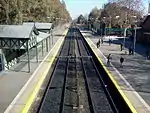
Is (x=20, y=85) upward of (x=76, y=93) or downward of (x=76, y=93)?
upward

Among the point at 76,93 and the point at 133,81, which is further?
the point at 133,81

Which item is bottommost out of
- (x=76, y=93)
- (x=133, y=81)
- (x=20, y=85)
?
(x=76, y=93)

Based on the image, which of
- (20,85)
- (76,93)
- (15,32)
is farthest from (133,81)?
(15,32)

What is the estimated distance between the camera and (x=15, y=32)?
23.4 m

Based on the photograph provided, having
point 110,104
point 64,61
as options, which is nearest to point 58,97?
point 110,104

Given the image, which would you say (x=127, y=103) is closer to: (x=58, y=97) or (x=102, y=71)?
(x=58, y=97)

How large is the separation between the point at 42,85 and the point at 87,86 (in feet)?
9.99

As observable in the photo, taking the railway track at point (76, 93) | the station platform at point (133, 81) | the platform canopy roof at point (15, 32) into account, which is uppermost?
the platform canopy roof at point (15, 32)

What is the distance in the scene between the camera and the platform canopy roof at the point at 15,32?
22.8m

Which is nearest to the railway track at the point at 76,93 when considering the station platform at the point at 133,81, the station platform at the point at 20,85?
the station platform at the point at 20,85

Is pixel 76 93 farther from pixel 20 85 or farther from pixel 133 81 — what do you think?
pixel 133 81

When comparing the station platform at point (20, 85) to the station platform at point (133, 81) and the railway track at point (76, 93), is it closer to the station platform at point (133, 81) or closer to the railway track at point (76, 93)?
the railway track at point (76, 93)

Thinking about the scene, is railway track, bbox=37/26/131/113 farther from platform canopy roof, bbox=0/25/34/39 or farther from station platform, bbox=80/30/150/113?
platform canopy roof, bbox=0/25/34/39

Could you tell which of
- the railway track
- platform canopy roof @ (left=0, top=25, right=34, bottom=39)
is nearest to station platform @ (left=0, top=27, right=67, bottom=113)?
the railway track
